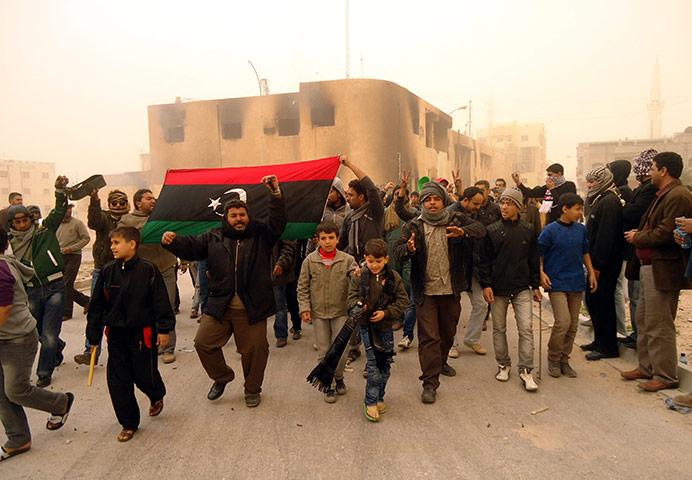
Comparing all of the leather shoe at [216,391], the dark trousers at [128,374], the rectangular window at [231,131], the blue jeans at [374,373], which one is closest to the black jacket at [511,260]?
the blue jeans at [374,373]

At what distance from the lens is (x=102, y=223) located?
5418 mm

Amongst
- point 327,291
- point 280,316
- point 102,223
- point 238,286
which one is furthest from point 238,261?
point 102,223

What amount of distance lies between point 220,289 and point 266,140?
87.6ft

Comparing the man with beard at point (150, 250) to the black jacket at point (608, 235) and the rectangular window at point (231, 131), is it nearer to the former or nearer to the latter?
the black jacket at point (608, 235)

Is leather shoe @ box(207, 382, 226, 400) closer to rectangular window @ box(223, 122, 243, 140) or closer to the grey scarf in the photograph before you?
the grey scarf

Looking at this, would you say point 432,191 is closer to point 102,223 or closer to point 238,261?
point 238,261

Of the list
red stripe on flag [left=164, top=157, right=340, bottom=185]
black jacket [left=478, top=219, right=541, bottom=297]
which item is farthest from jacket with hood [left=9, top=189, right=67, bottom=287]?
black jacket [left=478, top=219, right=541, bottom=297]

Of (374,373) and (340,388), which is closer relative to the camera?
(374,373)

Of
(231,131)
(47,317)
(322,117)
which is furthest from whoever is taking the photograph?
(231,131)

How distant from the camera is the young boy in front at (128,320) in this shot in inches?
138

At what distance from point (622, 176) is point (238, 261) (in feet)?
15.6

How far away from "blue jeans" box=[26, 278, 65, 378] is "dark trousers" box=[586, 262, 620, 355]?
5.96 m

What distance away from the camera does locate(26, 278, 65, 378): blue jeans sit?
4.64 m

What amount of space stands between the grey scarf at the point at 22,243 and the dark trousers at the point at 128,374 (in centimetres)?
202
